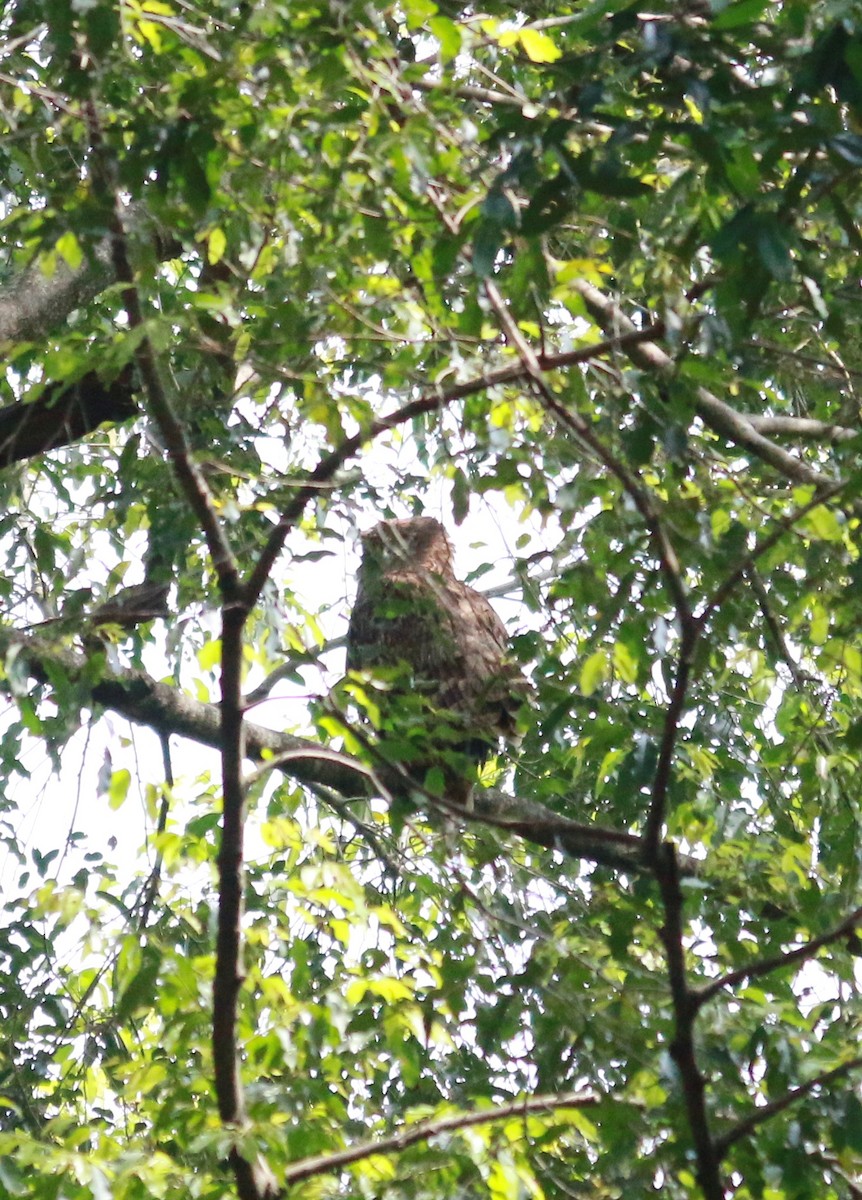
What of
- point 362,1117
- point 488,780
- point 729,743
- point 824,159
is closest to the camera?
point 824,159

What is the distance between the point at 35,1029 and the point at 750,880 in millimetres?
1853

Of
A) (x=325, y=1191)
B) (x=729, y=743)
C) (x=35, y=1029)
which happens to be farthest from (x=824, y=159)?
(x=35, y=1029)

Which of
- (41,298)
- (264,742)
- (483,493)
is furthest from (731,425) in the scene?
(41,298)

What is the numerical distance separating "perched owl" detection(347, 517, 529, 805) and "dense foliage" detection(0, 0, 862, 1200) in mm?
97

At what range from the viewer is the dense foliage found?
5.93ft

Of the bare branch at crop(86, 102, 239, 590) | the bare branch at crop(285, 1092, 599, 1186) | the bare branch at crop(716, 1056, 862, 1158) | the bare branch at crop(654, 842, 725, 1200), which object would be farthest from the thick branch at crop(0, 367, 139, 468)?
the bare branch at crop(716, 1056, 862, 1158)

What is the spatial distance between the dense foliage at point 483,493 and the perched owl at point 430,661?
97mm

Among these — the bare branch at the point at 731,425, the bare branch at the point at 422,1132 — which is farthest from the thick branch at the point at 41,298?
the bare branch at the point at 422,1132

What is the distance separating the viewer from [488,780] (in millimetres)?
4355

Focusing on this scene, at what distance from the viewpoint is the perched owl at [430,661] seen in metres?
2.48

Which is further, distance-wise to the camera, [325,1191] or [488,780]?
[488,780]

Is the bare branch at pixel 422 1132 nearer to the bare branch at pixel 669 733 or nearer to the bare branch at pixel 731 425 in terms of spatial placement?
the bare branch at pixel 669 733

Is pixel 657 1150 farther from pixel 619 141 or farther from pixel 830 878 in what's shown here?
pixel 619 141

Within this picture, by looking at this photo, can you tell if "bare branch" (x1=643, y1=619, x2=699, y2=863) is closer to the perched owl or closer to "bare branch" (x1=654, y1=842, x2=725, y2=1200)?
"bare branch" (x1=654, y1=842, x2=725, y2=1200)
